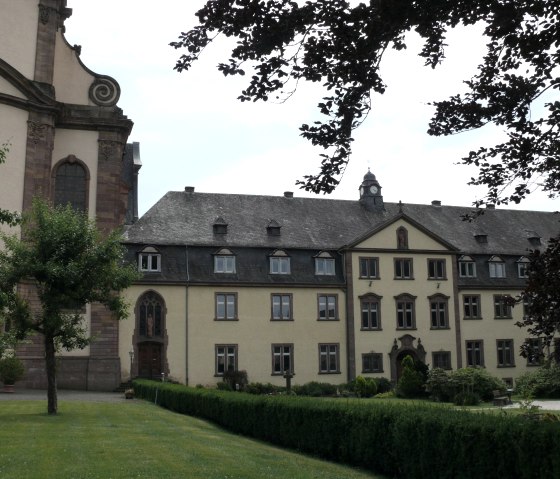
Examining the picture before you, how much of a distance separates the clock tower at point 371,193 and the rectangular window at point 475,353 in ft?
35.9

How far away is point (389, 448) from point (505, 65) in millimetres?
7562

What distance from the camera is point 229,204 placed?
4419 cm

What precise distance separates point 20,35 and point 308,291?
2143cm

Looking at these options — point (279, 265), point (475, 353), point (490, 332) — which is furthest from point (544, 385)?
point (279, 265)

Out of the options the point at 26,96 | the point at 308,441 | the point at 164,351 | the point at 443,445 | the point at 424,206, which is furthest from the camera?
the point at 424,206

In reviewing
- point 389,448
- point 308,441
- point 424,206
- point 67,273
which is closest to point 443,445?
point 389,448

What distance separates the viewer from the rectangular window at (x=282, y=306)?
41094mm

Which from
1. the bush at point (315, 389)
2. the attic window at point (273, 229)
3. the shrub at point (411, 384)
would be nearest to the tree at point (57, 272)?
the bush at point (315, 389)

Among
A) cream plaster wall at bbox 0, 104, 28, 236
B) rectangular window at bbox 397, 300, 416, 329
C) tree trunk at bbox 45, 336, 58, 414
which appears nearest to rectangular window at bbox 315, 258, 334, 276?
rectangular window at bbox 397, 300, 416, 329

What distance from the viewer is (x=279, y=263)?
41.8 meters

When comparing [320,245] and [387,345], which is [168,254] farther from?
[387,345]

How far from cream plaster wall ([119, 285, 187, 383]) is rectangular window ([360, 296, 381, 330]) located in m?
11.2

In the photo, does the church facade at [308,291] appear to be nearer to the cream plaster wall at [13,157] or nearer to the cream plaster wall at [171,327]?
the cream plaster wall at [171,327]

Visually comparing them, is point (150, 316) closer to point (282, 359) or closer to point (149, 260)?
point (149, 260)
